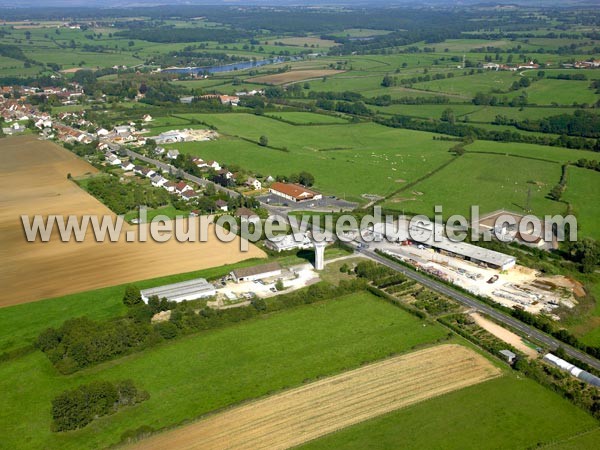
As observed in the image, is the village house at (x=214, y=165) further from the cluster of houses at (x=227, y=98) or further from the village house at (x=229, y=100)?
the village house at (x=229, y=100)

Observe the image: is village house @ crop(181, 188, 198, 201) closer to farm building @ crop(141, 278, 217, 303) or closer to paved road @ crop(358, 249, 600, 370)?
farm building @ crop(141, 278, 217, 303)

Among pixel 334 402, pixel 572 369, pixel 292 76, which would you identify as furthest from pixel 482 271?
pixel 292 76

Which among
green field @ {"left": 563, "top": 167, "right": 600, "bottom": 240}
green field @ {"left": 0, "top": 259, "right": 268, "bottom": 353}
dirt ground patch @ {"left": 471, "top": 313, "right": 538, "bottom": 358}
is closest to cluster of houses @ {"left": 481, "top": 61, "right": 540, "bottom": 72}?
green field @ {"left": 563, "top": 167, "right": 600, "bottom": 240}

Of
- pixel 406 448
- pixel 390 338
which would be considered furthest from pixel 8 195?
pixel 406 448

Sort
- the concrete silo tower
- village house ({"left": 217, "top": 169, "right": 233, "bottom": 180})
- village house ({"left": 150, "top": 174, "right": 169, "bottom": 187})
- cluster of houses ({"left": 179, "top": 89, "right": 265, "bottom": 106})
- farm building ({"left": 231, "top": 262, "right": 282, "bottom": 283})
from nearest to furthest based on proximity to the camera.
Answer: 1. farm building ({"left": 231, "top": 262, "right": 282, "bottom": 283})
2. the concrete silo tower
3. village house ({"left": 150, "top": 174, "right": 169, "bottom": 187})
4. village house ({"left": 217, "top": 169, "right": 233, "bottom": 180})
5. cluster of houses ({"left": 179, "top": 89, "right": 265, "bottom": 106})

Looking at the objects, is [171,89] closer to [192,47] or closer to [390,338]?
[192,47]

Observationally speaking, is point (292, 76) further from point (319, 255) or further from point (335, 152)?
point (319, 255)

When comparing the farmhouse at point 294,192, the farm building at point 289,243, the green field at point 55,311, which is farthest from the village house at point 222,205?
the green field at point 55,311
